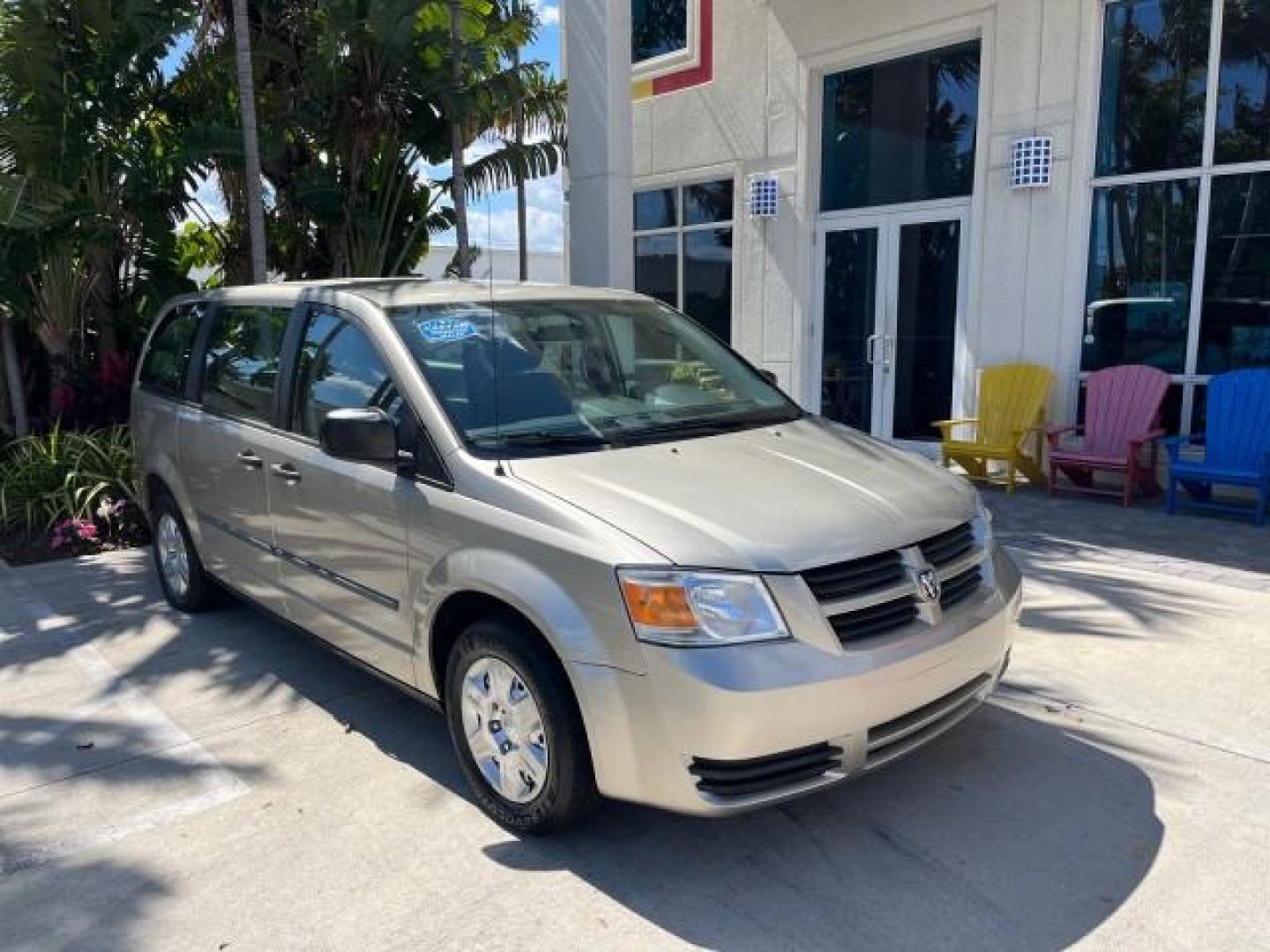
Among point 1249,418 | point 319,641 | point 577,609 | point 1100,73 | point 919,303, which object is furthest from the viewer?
point 919,303

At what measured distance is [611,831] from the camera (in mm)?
3227

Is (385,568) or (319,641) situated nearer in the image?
(385,568)

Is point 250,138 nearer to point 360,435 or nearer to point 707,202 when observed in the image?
point 707,202

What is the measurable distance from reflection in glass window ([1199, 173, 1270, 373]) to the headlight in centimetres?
668

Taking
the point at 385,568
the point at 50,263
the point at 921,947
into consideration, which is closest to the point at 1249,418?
the point at 921,947

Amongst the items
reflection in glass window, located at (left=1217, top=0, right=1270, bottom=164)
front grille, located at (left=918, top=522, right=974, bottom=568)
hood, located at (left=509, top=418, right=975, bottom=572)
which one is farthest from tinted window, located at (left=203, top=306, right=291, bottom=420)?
reflection in glass window, located at (left=1217, top=0, right=1270, bottom=164)

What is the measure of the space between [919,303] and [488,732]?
7.59m

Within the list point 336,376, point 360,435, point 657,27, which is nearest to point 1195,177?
point 657,27

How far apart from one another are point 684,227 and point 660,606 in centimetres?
977

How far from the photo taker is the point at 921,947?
263cm

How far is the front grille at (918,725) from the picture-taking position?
9.55 ft

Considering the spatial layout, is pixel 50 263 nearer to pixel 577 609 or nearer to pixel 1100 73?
pixel 577 609

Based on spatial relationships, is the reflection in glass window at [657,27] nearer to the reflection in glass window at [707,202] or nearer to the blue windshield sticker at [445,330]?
the reflection in glass window at [707,202]

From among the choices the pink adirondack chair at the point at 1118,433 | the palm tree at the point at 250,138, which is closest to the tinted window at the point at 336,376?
the palm tree at the point at 250,138
